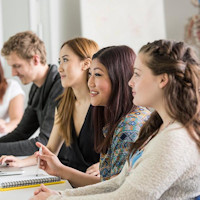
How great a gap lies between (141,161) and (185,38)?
2.96 meters

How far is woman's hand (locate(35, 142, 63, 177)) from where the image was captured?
57.1 inches

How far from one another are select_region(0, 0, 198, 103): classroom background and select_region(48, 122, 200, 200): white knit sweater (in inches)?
111

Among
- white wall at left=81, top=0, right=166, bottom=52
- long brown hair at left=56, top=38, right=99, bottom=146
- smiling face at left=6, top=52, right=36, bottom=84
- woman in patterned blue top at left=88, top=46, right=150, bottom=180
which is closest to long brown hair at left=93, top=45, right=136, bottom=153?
woman in patterned blue top at left=88, top=46, right=150, bottom=180

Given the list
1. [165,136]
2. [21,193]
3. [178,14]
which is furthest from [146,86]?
[178,14]

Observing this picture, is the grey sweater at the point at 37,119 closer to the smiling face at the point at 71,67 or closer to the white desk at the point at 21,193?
the smiling face at the point at 71,67

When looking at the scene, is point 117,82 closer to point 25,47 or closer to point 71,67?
point 71,67

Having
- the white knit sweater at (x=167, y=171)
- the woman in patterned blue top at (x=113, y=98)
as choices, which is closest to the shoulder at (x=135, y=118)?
the woman in patterned blue top at (x=113, y=98)

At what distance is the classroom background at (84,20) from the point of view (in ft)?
11.8

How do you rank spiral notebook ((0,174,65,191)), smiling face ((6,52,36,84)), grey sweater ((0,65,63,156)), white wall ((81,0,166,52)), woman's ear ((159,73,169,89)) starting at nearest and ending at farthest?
woman's ear ((159,73,169,89)) → spiral notebook ((0,174,65,191)) → grey sweater ((0,65,63,156)) → smiling face ((6,52,36,84)) → white wall ((81,0,166,52))

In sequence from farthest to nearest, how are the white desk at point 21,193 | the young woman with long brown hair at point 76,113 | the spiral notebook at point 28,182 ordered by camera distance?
the young woman with long brown hair at point 76,113, the spiral notebook at point 28,182, the white desk at point 21,193

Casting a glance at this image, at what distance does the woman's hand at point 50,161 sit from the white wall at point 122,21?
2.23m

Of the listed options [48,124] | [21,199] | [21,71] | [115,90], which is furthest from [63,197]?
[21,71]

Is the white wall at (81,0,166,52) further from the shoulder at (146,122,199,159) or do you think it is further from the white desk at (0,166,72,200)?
the shoulder at (146,122,199,159)

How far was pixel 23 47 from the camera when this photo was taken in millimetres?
2469
